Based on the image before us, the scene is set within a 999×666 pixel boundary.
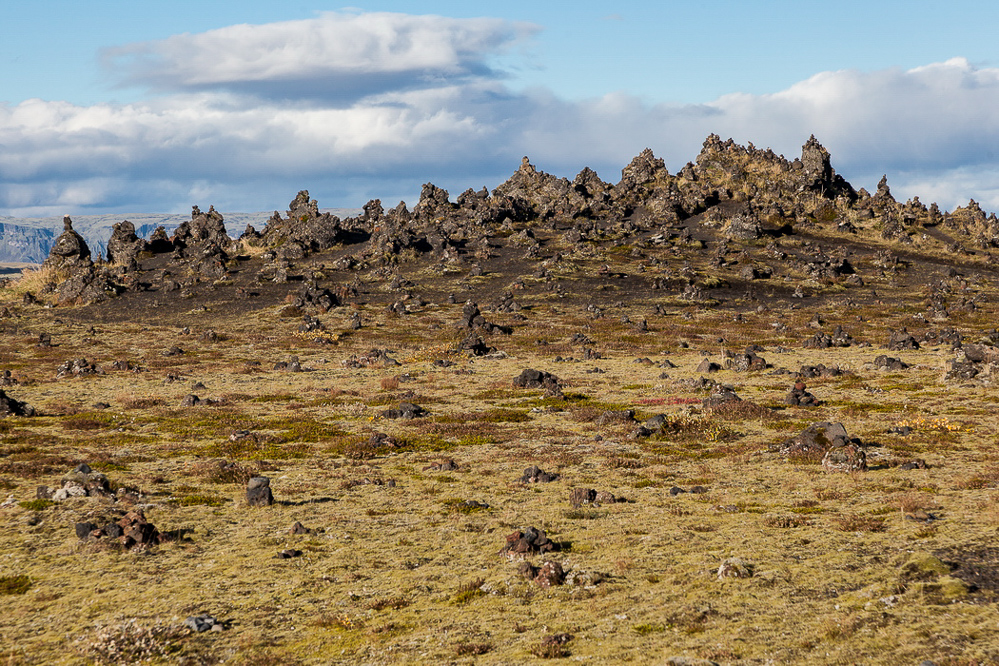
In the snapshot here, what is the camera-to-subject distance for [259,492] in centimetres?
2545

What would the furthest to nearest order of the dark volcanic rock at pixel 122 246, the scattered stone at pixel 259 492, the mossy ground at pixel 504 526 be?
the dark volcanic rock at pixel 122 246 < the scattered stone at pixel 259 492 < the mossy ground at pixel 504 526

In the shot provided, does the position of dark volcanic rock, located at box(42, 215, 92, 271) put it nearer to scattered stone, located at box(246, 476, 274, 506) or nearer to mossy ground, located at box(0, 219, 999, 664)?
mossy ground, located at box(0, 219, 999, 664)

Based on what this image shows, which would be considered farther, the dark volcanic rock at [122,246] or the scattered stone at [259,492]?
the dark volcanic rock at [122,246]

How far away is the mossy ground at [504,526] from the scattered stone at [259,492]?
568 millimetres

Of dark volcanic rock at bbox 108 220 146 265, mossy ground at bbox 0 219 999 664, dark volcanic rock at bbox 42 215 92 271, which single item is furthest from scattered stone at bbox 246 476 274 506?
dark volcanic rock at bbox 108 220 146 265

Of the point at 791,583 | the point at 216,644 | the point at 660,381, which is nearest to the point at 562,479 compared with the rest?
the point at 791,583

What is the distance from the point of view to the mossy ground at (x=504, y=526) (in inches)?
571

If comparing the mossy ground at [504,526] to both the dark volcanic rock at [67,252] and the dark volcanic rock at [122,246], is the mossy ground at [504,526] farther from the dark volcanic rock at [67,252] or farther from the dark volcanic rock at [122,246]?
the dark volcanic rock at [122,246]

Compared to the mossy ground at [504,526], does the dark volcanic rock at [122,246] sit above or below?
above

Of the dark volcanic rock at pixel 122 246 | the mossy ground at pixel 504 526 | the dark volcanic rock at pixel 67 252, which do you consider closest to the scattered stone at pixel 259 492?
the mossy ground at pixel 504 526

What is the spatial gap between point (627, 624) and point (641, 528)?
6627 millimetres

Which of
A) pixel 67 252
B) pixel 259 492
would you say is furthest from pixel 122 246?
pixel 259 492

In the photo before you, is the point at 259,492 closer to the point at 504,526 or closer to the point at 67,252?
the point at 504,526

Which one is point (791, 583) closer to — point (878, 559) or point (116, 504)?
point (878, 559)
